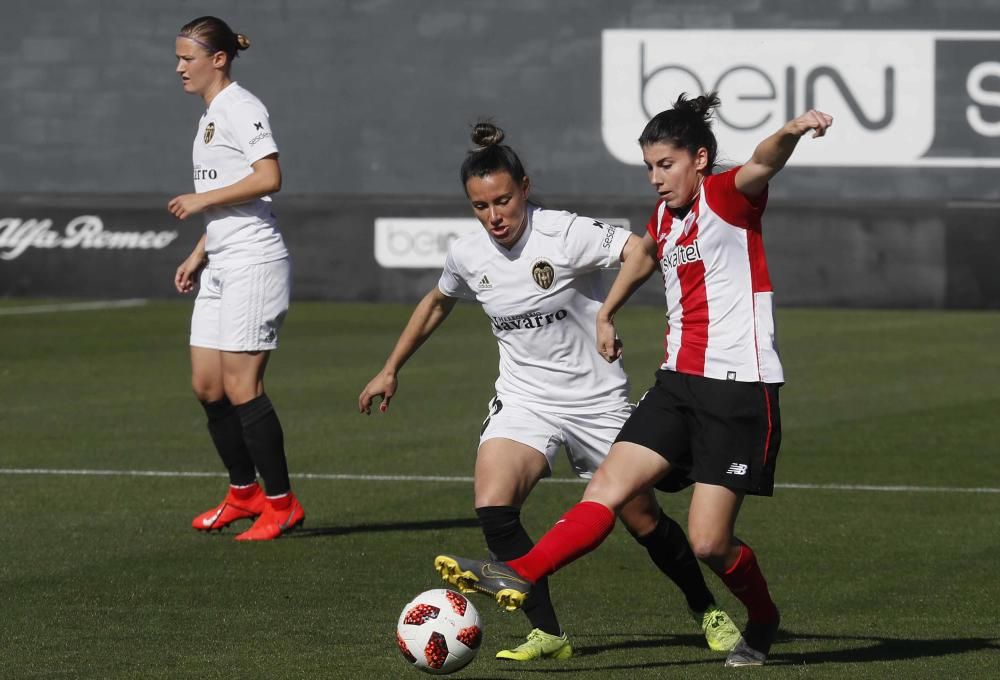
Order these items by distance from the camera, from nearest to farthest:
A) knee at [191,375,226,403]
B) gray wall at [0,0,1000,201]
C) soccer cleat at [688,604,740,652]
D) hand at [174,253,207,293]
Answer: soccer cleat at [688,604,740,652] → knee at [191,375,226,403] → hand at [174,253,207,293] → gray wall at [0,0,1000,201]

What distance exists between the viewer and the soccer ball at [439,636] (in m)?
5.08

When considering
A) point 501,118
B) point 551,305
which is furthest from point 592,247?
point 501,118

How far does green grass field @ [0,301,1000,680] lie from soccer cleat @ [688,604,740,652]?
51mm

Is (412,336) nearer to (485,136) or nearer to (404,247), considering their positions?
(485,136)

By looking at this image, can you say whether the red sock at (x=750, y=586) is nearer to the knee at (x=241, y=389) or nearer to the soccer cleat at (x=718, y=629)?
the soccer cleat at (x=718, y=629)

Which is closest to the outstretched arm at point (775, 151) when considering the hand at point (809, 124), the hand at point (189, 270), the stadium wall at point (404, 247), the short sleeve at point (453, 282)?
the hand at point (809, 124)

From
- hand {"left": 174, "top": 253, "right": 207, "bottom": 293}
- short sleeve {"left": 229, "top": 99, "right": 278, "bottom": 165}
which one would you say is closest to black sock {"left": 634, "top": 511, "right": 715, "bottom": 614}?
short sleeve {"left": 229, "top": 99, "right": 278, "bottom": 165}

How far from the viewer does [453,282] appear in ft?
20.5

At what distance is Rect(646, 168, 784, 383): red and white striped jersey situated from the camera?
17.8ft

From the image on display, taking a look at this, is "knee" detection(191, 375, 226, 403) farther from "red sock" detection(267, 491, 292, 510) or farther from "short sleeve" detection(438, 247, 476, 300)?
"short sleeve" detection(438, 247, 476, 300)

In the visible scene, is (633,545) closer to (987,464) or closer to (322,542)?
(322,542)

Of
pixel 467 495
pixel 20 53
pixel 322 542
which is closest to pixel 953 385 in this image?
pixel 467 495

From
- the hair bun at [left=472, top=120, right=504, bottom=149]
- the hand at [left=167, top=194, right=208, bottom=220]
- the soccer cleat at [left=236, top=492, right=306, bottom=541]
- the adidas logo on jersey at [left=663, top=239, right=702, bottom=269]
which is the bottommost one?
the soccer cleat at [left=236, top=492, right=306, bottom=541]

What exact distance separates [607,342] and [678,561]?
30.9 inches
